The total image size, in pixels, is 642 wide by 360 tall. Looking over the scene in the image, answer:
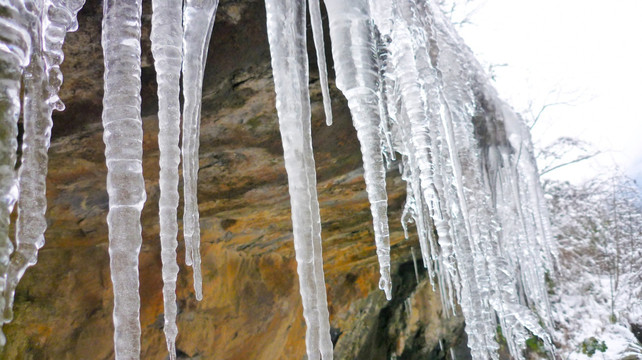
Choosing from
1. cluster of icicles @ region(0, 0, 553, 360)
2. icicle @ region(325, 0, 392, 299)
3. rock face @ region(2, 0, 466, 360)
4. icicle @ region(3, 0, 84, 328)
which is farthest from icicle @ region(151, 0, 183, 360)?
icicle @ region(325, 0, 392, 299)

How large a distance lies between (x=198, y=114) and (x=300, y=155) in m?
0.30

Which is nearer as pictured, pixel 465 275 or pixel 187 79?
pixel 187 79

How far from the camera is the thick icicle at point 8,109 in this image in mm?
555

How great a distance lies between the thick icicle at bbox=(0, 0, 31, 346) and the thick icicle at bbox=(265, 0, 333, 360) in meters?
0.57

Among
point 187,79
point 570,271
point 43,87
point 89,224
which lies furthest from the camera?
point 570,271

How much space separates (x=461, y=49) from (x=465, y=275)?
A: 1.05m

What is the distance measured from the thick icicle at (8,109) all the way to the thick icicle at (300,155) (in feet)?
1.86

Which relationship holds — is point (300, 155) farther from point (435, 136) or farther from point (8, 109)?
point (435, 136)

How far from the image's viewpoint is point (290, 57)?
42.8 inches

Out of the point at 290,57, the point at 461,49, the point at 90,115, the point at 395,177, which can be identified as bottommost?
the point at 395,177

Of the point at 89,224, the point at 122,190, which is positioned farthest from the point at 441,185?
the point at 89,224

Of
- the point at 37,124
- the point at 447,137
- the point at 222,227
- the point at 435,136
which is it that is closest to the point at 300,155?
the point at 37,124

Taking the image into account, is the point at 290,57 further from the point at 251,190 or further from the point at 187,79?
the point at 251,190

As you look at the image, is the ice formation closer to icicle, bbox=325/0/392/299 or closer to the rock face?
icicle, bbox=325/0/392/299
